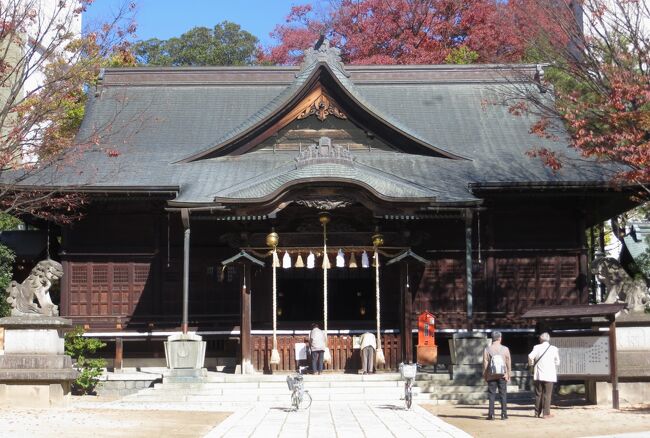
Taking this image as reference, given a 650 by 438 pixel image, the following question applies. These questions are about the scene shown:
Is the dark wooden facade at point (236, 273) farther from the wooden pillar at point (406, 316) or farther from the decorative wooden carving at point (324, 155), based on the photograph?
the decorative wooden carving at point (324, 155)

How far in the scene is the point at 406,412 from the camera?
15.7m

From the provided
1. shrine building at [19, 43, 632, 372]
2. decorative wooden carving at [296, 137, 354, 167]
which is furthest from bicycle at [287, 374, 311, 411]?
decorative wooden carving at [296, 137, 354, 167]

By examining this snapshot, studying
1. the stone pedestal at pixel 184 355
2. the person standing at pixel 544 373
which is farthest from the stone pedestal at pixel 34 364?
the person standing at pixel 544 373

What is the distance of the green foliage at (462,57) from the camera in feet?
124

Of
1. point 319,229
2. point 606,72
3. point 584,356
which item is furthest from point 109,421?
point 606,72

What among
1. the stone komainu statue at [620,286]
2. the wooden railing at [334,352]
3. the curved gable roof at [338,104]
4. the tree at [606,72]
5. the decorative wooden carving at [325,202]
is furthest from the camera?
the curved gable roof at [338,104]

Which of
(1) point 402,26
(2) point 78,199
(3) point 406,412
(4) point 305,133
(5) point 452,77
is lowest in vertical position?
(3) point 406,412

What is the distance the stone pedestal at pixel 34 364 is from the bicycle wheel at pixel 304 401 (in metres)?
4.55

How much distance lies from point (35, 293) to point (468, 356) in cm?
937

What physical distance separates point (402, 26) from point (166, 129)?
18.9 metres

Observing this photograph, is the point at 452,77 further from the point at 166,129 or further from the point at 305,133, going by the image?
the point at 166,129

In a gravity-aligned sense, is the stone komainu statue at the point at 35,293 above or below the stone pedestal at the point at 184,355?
above

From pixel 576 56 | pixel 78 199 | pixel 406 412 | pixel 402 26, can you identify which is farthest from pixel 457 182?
pixel 402 26

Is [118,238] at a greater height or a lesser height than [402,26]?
lesser
